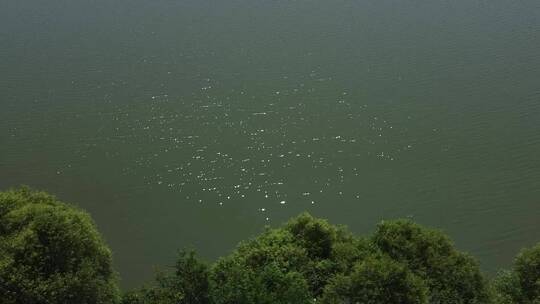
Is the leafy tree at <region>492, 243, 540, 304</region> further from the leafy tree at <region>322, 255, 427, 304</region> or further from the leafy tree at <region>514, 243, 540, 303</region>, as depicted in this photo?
the leafy tree at <region>322, 255, 427, 304</region>

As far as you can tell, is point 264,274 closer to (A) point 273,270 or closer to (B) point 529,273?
(A) point 273,270

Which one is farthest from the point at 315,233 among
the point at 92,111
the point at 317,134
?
the point at 92,111

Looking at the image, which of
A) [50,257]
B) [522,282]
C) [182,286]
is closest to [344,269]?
[182,286]

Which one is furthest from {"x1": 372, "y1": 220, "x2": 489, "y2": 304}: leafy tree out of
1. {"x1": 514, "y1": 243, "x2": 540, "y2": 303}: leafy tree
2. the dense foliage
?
{"x1": 514, "y1": 243, "x2": 540, "y2": 303}: leafy tree

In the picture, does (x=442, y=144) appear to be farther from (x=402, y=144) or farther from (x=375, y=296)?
(x=375, y=296)

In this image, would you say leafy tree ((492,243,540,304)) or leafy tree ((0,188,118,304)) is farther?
leafy tree ((492,243,540,304))
